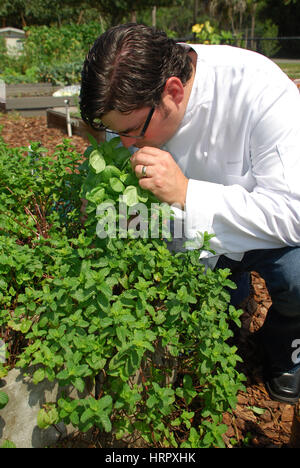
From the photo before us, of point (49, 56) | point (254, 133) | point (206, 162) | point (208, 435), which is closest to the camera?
point (208, 435)

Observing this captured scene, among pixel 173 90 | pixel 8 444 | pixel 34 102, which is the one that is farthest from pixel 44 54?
pixel 8 444

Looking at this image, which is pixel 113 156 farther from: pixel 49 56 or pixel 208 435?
pixel 49 56

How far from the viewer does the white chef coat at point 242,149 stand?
5.03 ft

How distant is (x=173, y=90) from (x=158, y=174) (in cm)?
39

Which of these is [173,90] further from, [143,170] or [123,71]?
[143,170]

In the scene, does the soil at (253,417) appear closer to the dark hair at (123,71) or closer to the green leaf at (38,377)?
the green leaf at (38,377)

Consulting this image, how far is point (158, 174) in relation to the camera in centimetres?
142

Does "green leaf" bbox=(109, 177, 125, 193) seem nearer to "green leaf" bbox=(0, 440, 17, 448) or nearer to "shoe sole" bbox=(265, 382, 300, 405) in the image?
"green leaf" bbox=(0, 440, 17, 448)

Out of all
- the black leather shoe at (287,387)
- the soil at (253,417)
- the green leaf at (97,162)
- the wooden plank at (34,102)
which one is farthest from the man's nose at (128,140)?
the wooden plank at (34,102)

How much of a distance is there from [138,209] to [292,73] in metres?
4.14

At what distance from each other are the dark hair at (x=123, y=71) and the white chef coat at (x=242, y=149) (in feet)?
0.88

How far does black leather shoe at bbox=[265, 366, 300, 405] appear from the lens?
1.86 m

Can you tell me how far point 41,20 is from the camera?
29000 millimetres

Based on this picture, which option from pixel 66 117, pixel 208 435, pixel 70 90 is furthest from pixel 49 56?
pixel 208 435
